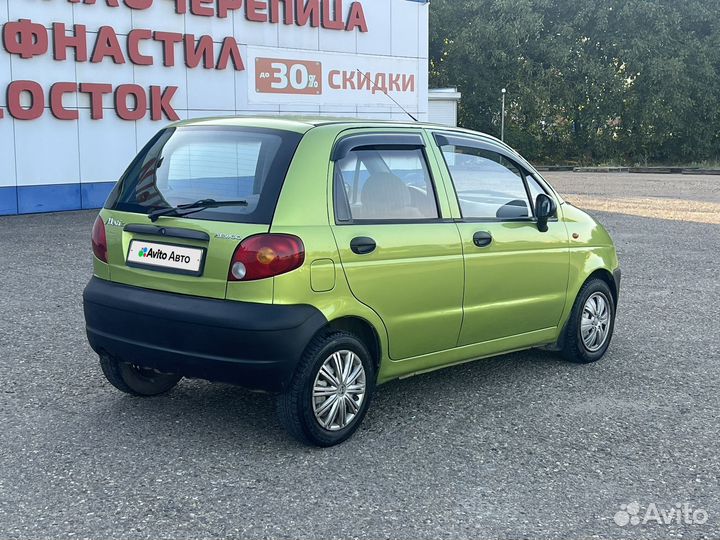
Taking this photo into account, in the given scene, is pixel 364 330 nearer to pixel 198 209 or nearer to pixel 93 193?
pixel 198 209

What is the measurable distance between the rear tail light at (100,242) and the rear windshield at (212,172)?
13cm

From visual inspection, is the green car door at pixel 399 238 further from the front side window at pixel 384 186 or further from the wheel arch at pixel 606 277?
the wheel arch at pixel 606 277

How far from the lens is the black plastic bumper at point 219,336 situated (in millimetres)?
4320

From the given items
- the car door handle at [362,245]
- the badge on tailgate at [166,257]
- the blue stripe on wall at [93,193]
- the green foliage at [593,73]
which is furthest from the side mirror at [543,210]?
the green foliage at [593,73]

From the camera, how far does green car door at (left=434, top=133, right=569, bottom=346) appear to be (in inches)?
212

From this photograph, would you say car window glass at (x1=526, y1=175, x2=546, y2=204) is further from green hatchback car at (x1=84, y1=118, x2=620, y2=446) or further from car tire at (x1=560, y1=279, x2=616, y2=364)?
car tire at (x1=560, y1=279, x2=616, y2=364)

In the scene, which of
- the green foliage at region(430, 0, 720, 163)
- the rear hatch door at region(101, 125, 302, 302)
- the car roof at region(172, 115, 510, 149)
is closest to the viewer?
the rear hatch door at region(101, 125, 302, 302)

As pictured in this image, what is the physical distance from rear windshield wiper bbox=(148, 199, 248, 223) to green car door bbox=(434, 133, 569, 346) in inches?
56.2

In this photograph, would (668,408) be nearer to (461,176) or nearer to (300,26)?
(461,176)

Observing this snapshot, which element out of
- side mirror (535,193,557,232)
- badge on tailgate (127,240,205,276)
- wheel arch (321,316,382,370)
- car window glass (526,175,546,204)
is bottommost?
wheel arch (321,316,382,370)

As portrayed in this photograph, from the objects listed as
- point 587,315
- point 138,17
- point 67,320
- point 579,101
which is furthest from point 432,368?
point 579,101

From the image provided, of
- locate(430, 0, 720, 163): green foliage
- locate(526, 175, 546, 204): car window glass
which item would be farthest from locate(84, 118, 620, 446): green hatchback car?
locate(430, 0, 720, 163): green foliage

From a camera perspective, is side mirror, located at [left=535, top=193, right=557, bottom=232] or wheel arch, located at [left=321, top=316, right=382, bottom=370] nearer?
wheel arch, located at [left=321, top=316, right=382, bottom=370]

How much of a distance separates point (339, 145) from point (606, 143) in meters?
43.8
